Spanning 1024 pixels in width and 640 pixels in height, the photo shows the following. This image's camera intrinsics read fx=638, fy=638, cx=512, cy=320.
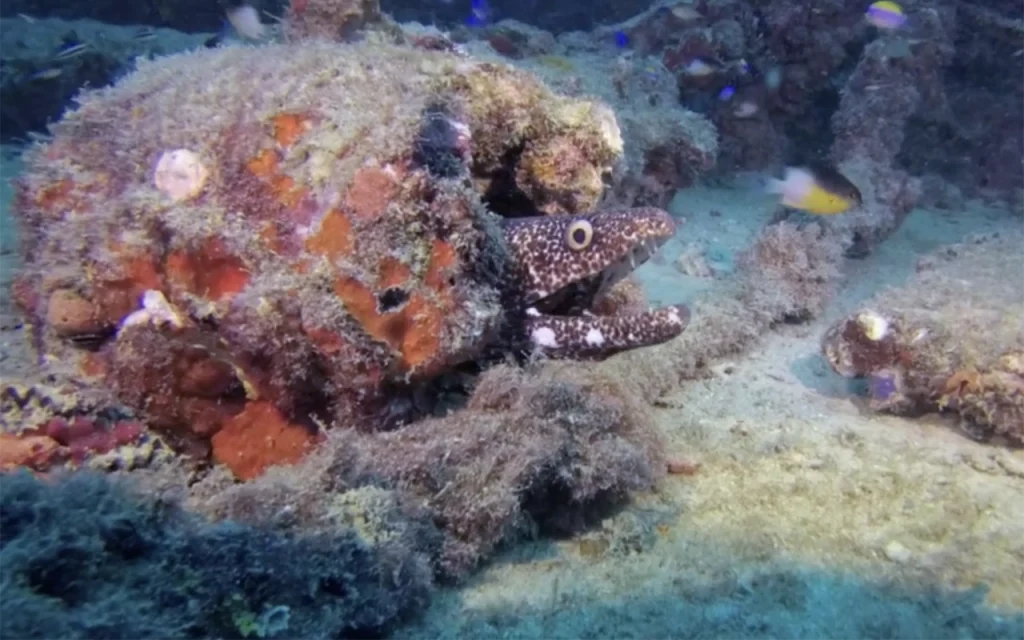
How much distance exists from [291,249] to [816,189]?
5.96 metres

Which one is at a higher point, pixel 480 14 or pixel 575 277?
pixel 480 14

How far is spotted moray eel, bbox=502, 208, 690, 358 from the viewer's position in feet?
13.8

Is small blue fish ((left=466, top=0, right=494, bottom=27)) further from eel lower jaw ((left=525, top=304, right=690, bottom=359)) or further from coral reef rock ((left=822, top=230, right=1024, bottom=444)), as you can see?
eel lower jaw ((left=525, top=304, right=690, bottom=359))

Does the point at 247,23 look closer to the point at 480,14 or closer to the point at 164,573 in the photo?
the point at 480,14

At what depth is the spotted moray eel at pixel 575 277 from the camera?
4.20 metres

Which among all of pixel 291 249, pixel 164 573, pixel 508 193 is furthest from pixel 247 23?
pixel 164 573

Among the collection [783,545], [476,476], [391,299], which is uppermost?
[391,299]

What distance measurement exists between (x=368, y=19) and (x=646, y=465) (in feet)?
24.4

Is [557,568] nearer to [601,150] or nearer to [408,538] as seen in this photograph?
[408,538]

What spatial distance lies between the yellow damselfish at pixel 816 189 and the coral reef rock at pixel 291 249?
3557 mm

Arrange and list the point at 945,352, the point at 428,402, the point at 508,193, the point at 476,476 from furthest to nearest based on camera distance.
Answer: the point at 508,193 → the point at 945,352 → the point at 428,402 → the point at 476,476

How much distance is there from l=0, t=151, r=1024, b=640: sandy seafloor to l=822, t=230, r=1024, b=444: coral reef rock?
0.64 feet

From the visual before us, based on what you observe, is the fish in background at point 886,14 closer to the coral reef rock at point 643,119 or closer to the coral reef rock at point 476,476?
the coral reef rock at point 643,119

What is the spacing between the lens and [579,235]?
4191mm
